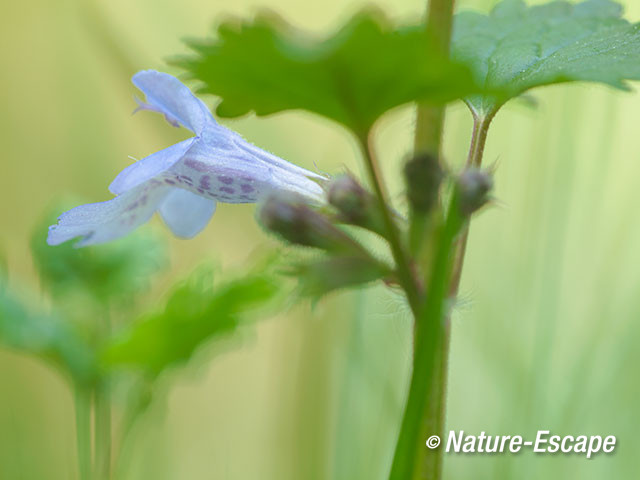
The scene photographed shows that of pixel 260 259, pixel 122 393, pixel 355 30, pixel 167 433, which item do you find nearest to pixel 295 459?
pixel 167 433

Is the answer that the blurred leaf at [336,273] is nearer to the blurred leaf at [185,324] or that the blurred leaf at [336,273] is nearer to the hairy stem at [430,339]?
the hairy stem at [430,339]

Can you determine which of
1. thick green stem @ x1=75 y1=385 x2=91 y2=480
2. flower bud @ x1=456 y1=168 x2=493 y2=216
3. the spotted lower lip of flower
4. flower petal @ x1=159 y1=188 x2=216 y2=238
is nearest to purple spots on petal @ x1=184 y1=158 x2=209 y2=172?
the spotted lower lip of flower

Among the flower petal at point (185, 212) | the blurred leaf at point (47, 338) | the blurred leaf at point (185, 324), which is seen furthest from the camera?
the blurred leaf at point (47, 338)

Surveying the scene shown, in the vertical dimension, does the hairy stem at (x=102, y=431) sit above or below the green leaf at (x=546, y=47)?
below

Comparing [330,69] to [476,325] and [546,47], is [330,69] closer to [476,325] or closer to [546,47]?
[546,47]

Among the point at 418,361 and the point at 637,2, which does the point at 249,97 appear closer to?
the point at 418,361

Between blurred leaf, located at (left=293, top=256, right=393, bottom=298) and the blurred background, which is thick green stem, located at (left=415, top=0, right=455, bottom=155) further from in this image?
the blurred background

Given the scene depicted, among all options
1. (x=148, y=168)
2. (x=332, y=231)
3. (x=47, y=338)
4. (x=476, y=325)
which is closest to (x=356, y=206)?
(x=332, y=231)

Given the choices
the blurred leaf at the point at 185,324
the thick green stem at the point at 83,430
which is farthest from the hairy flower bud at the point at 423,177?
the thick green stem at the point at 83,430
